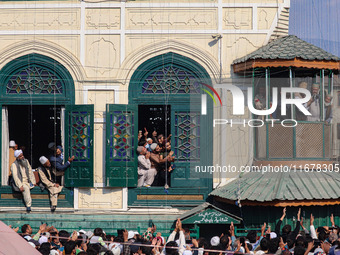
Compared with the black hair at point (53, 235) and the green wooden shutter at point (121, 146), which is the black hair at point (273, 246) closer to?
the black hair at point (53, 235)

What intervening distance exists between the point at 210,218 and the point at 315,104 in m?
3.48

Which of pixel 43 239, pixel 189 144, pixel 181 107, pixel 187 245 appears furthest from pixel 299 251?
pixel 181 107

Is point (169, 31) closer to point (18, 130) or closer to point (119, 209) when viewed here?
point (119, 209)

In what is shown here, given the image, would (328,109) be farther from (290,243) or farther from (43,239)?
(43,239)

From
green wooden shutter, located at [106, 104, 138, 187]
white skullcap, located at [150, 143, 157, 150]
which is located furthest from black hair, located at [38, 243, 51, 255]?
white skullcap, located at [150, 143, 157, 150]

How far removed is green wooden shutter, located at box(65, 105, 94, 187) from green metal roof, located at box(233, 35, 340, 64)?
3665mm

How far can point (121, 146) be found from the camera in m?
14.6

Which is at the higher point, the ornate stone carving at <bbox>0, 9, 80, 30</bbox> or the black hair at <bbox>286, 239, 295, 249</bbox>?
the ornate stone carving at <bbox>0, 9, 80, 30</bbox>

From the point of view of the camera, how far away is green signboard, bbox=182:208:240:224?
13547 millimetres

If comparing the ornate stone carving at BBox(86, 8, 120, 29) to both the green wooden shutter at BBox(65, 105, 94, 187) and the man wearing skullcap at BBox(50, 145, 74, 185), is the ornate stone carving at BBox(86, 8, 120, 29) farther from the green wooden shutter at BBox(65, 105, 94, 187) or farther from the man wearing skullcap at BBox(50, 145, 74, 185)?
the man wearing skullcap at BBox(50, 145, 74, 185)

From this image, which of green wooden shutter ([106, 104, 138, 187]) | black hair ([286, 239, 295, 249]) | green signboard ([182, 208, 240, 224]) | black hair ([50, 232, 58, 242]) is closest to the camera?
black hair ([286, 239, 295, 249])

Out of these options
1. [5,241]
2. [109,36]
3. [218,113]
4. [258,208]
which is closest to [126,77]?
[109,36]

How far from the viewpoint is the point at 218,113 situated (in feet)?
48.3

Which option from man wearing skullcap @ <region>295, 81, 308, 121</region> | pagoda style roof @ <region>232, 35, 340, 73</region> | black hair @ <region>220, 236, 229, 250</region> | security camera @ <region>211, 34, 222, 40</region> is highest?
security camera @ <region>211, 34, 222, 40</region>
